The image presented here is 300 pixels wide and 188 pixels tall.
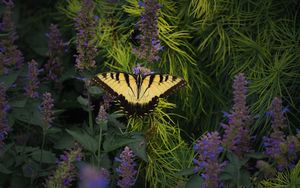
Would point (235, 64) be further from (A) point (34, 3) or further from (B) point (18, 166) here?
(A) point (34, 3)

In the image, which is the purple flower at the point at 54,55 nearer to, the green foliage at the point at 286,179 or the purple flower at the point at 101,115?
the purple flower at the point at 101,115

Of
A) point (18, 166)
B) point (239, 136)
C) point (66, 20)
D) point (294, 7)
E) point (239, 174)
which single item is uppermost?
point (294, 7)

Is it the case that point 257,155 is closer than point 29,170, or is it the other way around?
point 257,155

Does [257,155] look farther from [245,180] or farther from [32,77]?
[32,77]

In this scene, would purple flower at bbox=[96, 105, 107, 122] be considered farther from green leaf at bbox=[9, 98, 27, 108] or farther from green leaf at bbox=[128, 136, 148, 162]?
green leaf at bbox=[9, 98, 27, 108]

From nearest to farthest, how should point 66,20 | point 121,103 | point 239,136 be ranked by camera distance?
1. point 239,136
2. point 121,103
3. point 66,20

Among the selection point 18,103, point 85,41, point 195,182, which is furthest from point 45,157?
point 195,182

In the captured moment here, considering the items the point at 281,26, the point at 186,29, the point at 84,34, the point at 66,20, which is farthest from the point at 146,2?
the point at 66,20

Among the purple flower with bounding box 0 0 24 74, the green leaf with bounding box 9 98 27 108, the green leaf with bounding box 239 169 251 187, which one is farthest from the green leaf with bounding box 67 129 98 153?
the purple flower with bounding box 0 0 24 74

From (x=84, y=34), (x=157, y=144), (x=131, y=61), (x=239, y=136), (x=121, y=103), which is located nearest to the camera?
(x=239, y=136)
